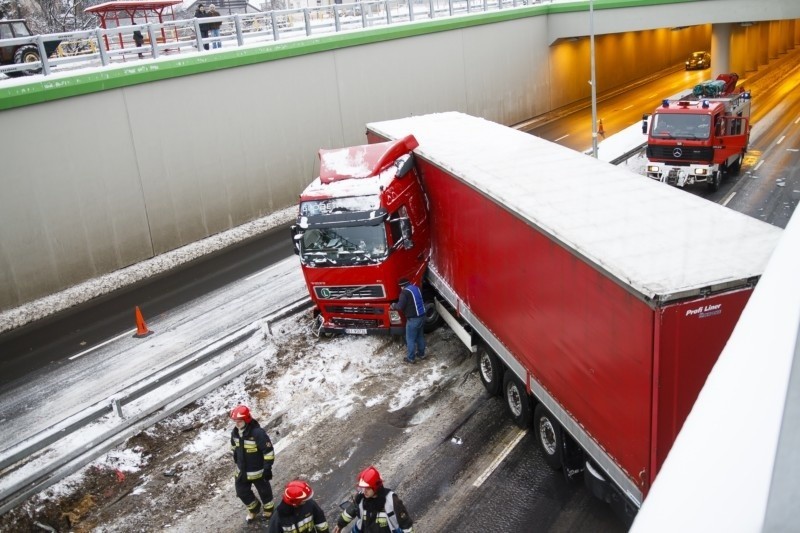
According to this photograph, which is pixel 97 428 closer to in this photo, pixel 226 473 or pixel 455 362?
pixel 226 473

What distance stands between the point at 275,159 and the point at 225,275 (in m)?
6.29

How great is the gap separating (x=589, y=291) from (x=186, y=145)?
16327 millimetres

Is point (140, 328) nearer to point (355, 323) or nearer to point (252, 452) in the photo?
point (355, 323)

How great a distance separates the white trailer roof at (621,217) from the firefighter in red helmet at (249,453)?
Answer: 4215 mm

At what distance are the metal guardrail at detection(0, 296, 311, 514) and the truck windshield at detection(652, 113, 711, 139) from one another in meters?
14.1

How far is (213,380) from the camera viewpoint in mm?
12875

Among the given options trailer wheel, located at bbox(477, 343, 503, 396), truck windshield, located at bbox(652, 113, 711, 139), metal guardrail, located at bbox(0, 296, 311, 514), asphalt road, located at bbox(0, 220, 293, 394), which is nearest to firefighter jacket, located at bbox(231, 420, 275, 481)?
metal guardrail, located at bbox(0, 296, 311, 514)

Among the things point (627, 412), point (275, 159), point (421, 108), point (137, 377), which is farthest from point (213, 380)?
point (421, 108)

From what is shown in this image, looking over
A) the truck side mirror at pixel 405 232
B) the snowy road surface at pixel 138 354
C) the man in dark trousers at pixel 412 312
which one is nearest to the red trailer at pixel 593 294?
the man in dark trousers at pixel 412 312

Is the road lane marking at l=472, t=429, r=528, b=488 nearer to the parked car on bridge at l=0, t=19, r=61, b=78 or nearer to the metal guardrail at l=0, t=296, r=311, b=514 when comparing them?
the metal guardrail at l=0, t=296, r=311, b=514

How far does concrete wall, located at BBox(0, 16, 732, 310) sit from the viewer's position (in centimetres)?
1772

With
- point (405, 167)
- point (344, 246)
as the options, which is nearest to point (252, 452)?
point (344, 246)

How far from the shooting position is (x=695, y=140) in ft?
70.8

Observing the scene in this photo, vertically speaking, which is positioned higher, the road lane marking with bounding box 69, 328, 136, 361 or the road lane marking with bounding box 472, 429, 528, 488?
the road lane marking with bounding box 472, 429, 528, 488
